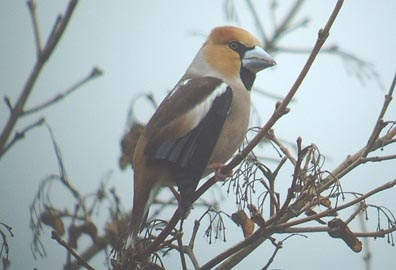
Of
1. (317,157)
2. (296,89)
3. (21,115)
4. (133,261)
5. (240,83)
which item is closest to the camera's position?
(21,115)

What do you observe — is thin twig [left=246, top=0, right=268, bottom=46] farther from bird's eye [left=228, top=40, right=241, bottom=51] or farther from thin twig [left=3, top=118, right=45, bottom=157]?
thin twig [left=3, top=118, right=45, bottom=157]

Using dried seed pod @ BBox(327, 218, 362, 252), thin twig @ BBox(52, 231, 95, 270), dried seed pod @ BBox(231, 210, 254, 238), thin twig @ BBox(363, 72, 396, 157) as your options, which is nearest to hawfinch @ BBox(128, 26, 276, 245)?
dried seed pod @ BBox(231, 210, 254, 238)

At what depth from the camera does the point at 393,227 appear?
1832mm

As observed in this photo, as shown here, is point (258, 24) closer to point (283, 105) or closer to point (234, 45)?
point (234, 45)

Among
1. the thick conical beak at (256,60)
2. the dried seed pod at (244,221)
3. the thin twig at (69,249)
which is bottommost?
the thin twig at (69,249)

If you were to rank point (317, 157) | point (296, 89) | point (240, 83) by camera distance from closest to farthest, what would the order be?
point (296, 89)
point (317, 157)
point (240, 83)

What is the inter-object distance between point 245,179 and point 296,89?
1.64ft

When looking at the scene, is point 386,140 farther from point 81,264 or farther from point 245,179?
point 81,264

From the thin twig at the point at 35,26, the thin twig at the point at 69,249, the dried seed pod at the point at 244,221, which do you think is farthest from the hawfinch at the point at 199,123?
the thin twig at the point at 35,26

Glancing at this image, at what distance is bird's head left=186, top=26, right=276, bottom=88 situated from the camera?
2.67 m

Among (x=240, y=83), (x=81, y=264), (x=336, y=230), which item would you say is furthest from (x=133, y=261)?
(x=240, y=83)

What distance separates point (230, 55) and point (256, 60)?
151 mm

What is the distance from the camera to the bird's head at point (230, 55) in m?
A: 2.67

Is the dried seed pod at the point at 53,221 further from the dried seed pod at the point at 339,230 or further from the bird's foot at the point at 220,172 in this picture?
the dried seed pod at the point at 339,230
